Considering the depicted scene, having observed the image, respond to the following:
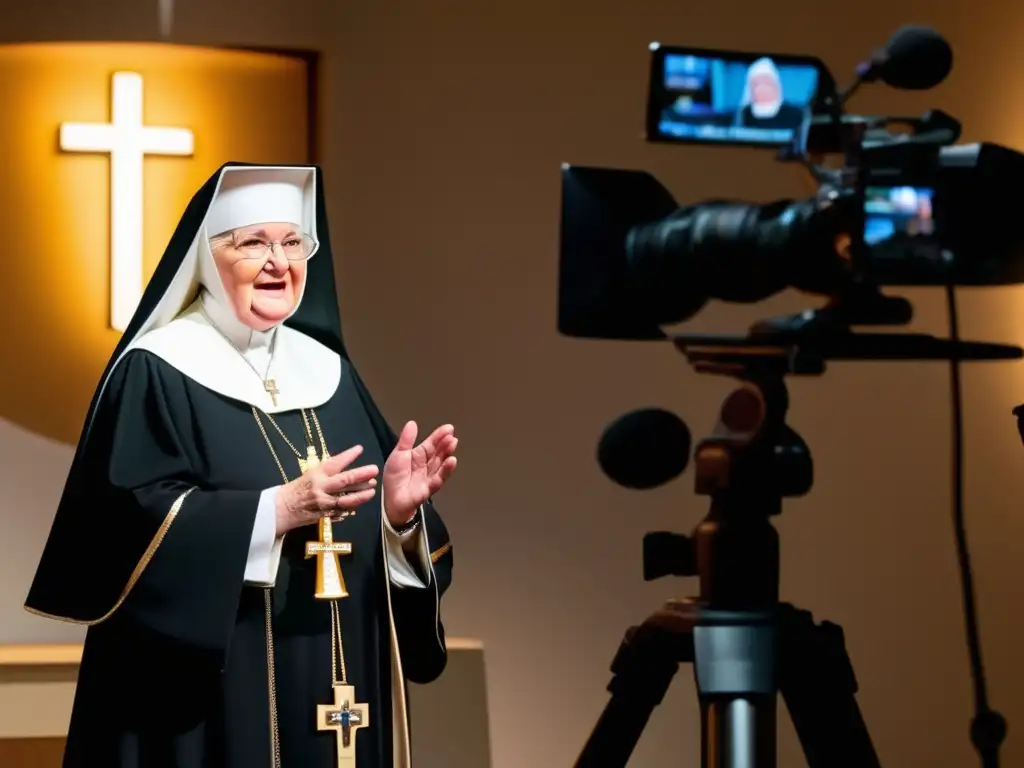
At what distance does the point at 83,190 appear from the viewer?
3812mm

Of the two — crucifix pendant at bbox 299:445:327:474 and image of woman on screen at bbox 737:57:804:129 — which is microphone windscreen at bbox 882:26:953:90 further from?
crucifix pendant at bbox 299:445:327:474

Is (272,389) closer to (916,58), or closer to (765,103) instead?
(765,103)

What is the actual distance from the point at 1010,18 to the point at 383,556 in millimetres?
2534

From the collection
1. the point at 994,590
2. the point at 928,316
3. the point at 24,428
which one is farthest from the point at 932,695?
the point at 24,428

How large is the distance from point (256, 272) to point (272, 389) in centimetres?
21

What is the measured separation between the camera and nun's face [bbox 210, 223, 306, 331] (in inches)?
109

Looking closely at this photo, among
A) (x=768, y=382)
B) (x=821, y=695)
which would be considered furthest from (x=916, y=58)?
(x=821, y=695)

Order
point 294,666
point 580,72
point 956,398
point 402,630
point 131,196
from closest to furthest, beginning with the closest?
point 956,398, point 294,666, point 402,630, point 131,196, point 580,72

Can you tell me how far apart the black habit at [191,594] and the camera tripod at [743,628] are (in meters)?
0.52

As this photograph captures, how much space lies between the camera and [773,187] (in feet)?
14.0

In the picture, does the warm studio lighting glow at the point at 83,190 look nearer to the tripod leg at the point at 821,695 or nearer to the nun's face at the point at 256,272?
the nun's face at the point at 256,272

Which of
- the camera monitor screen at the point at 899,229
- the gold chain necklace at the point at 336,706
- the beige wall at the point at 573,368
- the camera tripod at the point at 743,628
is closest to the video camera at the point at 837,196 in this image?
the camera monitor screen at the point at 899,229

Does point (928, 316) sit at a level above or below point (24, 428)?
above

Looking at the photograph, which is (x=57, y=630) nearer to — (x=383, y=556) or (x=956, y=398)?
(x=383, y=556)
